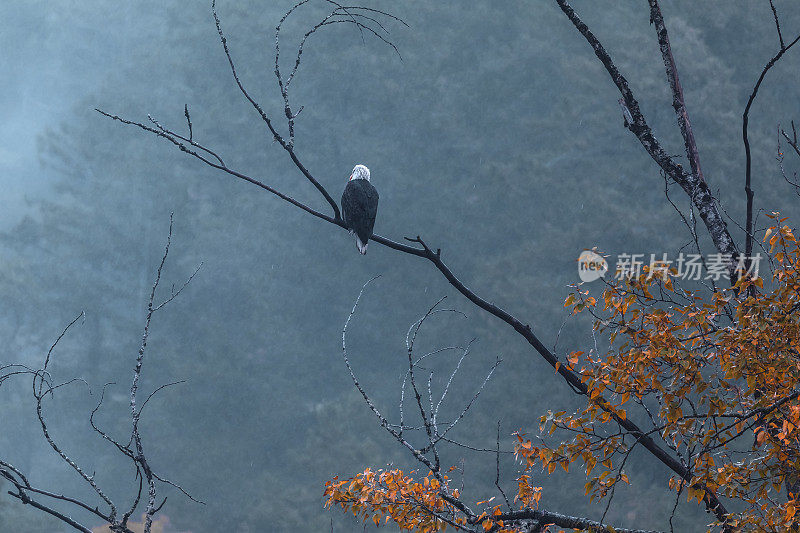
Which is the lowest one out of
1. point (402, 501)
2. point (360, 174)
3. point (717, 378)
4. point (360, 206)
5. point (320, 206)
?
point (402, 501)

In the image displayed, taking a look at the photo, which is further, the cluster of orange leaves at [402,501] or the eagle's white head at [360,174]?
the eagle's white head at [360,174]

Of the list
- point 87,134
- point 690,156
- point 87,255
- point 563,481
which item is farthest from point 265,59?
point 690,156

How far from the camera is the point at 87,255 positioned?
50.1 m

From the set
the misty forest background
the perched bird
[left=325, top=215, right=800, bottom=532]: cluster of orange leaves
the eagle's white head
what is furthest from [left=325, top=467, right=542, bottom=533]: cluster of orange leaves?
the misty forest background

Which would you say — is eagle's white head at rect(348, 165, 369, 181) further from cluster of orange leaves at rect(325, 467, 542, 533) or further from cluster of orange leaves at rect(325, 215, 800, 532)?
cluster of orange leaves at rect(325, 215, 800, 532)

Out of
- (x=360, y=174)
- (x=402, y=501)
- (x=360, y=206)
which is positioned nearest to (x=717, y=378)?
(x=402, y=501)

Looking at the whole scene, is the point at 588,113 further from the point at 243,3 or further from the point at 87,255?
the point at 87,255

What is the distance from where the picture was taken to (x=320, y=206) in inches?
1916

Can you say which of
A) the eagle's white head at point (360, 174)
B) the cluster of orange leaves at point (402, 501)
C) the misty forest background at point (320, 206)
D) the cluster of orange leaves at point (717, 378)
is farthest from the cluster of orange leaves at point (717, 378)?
the misty forest background at point (320, 206)

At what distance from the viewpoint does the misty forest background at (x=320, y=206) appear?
41.9 m

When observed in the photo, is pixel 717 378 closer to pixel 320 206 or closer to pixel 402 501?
pixel 402 501

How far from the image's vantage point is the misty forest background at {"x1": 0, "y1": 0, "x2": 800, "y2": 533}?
41875mm

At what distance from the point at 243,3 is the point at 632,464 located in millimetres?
42493

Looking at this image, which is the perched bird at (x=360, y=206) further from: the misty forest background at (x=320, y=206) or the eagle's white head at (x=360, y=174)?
the misty forest background at (x=320, y=206)
